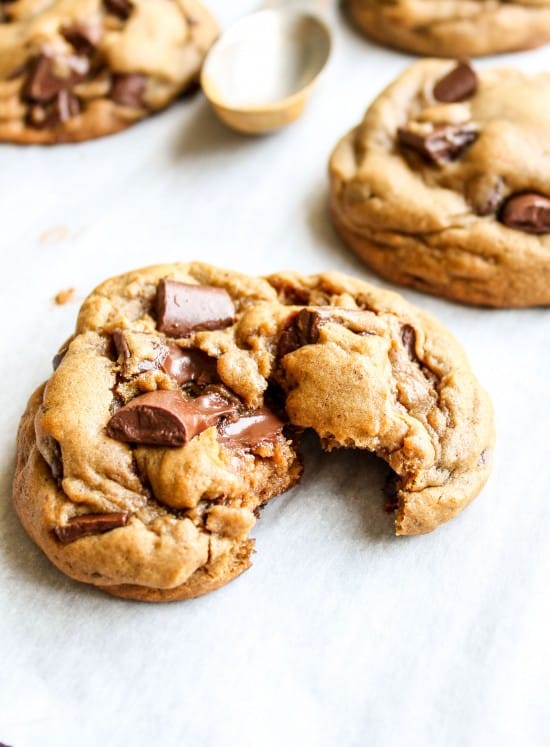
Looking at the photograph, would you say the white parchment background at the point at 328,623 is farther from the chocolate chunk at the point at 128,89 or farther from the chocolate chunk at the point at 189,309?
the chocolate chunk at the point at 128,89

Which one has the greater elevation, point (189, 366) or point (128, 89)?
point (128, 89)

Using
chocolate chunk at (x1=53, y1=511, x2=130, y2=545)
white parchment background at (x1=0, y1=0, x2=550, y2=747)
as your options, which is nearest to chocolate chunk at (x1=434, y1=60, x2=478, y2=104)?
white parchment background at (x1=0, y1=0, x2=550, y2=747)

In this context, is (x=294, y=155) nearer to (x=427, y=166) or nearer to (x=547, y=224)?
(x=427, y=166)

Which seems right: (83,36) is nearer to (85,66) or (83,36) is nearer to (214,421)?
(85,66)

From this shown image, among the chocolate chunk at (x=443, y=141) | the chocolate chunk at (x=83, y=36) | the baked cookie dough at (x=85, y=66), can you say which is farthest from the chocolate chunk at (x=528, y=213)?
the chocolate chunk at (x=83, y=36)

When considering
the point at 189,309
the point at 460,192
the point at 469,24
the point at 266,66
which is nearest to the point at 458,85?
the point at 460,192

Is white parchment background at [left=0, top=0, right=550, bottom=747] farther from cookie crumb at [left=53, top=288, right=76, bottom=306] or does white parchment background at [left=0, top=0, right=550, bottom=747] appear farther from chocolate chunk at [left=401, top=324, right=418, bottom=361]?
chocolate chunk at [left=401, top=324, right=418, bottom=361]
